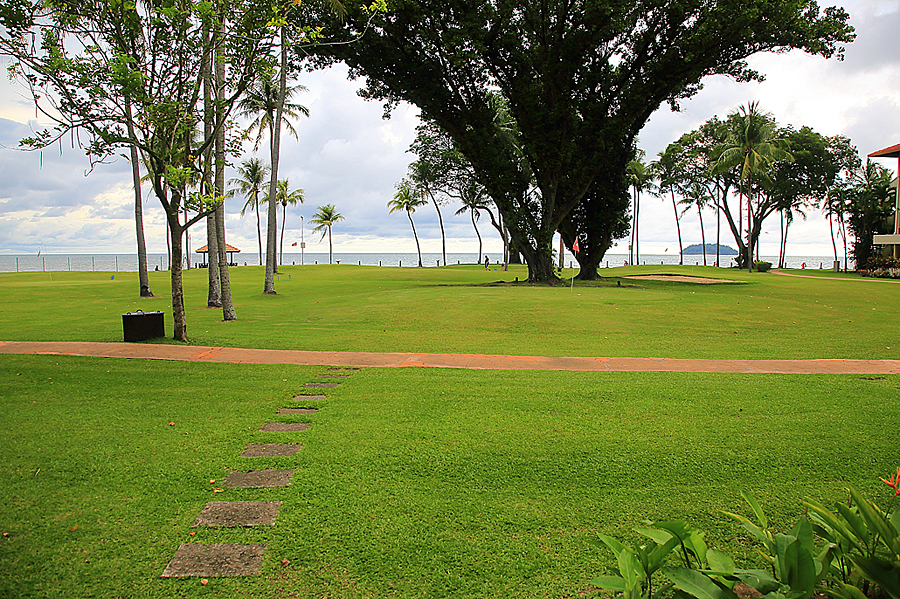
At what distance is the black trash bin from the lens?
10484 millimetres

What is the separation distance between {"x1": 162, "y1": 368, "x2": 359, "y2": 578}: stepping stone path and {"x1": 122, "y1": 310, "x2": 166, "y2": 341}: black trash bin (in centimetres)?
694

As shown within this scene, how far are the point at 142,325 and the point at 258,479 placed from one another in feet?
25.5

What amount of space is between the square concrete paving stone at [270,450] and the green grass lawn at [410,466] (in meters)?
0.09

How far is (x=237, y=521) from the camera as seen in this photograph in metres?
3.63

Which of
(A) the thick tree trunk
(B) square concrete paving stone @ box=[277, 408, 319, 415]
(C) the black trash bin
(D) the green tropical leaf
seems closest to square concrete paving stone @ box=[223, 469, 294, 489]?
(B) square concrete paving stone @ box=[277, 408, 319, 415]

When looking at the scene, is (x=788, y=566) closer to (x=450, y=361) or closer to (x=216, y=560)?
(x=216, y=560)

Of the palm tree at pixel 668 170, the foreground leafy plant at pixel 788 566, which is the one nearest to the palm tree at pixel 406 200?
the palm tree at pixel 668 170

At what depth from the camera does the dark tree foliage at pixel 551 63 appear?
22.0 metres

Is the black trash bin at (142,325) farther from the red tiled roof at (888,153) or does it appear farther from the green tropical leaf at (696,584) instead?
the red tiled roof at (888,153)

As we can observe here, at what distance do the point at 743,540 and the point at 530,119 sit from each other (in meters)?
24.1

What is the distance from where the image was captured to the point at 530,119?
25.5 metres

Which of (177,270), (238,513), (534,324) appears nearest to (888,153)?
(534,324)

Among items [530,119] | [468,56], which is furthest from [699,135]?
[468,56]

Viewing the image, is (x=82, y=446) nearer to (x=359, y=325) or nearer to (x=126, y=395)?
(x=126, y=395)
